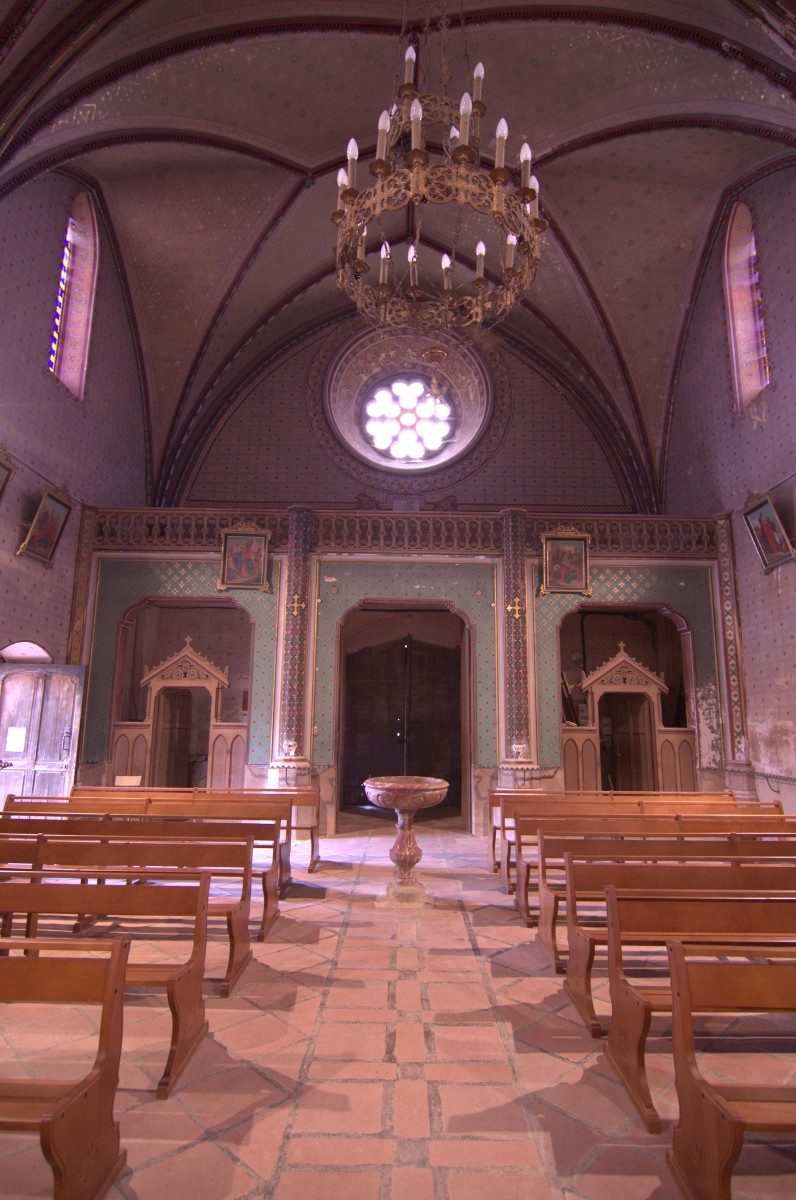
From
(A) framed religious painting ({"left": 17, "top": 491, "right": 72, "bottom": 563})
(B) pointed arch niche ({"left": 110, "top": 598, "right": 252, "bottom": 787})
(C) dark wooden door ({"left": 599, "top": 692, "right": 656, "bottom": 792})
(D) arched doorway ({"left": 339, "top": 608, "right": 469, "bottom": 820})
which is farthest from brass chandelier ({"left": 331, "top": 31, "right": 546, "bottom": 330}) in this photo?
(D) arched doorway ({"left": 339, "top": 608, "right": 469, "bottom": 820})

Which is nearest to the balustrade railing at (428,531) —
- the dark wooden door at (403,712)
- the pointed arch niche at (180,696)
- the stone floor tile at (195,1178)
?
the pointed arch niche at (180,696)

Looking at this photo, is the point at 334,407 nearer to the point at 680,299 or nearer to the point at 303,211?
the point at 303,211

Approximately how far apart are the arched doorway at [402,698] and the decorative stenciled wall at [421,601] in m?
3.88

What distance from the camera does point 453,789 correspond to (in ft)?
56.6

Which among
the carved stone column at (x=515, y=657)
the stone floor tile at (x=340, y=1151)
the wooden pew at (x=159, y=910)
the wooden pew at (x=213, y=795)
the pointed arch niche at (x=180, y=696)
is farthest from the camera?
the pointed arch niche at (x=180, y=696)

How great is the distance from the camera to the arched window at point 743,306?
11.6 metres

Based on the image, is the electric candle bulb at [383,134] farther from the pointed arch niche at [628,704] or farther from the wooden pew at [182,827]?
the pointed arch niche at [628,704]

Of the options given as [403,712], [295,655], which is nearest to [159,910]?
[295,655]

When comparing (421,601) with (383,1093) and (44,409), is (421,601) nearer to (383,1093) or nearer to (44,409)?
(44,409)

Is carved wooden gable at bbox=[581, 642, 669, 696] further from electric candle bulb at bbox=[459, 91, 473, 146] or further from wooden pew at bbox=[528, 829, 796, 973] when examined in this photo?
electric candle bulb at bbox=[459, 91, 473, 146]

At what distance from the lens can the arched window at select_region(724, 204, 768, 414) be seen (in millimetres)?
11641

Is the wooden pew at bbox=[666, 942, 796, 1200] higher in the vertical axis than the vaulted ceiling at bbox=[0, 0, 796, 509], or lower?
lower

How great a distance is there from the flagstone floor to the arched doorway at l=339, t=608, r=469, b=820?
1128 centimetres

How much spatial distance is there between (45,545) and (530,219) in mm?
8169
